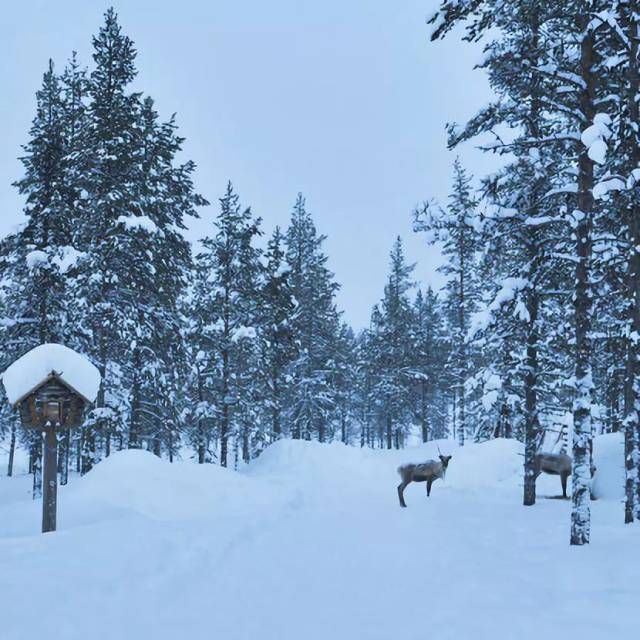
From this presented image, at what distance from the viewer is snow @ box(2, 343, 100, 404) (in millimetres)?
9664

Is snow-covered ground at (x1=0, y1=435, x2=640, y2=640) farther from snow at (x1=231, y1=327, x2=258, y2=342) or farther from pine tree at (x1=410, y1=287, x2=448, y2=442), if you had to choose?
pine tree at (x1=410, y1=287, x2=448, y2=442)

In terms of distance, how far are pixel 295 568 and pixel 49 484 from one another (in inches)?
202

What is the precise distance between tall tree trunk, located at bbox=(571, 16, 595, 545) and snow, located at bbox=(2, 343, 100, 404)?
8.92 m

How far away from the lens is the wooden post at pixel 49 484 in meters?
9.52

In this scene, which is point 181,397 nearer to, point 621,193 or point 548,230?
point 548,230

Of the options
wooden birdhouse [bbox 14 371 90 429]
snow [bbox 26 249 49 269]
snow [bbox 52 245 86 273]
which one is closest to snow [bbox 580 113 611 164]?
wooden birdhouse [bbox 14 371 90 429]

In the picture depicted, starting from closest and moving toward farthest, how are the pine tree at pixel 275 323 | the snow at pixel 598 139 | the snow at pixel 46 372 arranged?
the snow at pixel 598 139
the snow at pixel 46 372
the pine tree at pixel 275 323

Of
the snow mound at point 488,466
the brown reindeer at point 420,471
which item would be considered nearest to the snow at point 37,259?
the brown reindeer at point 420,471

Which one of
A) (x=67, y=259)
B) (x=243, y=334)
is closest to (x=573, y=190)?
(x=67, y=259)

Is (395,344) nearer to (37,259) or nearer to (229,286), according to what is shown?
(229,286)

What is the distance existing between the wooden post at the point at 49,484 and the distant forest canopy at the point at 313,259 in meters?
7.88

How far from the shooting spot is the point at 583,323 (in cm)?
862

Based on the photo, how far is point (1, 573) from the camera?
604 cm

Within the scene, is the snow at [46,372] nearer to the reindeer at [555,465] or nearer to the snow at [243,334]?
the reindeer at [555,465]
